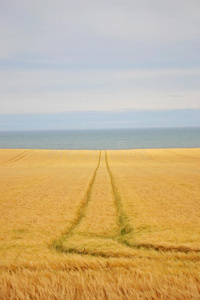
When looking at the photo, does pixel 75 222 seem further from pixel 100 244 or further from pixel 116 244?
pixel 116 244

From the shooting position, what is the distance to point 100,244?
7551 millimetres

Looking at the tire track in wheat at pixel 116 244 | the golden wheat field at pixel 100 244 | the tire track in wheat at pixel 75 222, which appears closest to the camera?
the golden wheat field at pixel 100 244

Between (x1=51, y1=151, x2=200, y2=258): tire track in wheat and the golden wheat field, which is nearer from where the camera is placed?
the golden wheat field

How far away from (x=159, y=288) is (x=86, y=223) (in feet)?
26.2

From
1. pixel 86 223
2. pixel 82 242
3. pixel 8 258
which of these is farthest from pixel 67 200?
pixel 8 258

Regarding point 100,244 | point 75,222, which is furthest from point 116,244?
point 75,222

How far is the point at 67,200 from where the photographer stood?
14414mm

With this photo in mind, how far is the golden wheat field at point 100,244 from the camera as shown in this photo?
2426mm

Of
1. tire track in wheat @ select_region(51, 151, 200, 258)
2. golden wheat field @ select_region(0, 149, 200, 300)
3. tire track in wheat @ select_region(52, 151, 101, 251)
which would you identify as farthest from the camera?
tire track in wheat @ select_region(52, 151, 101, 251)

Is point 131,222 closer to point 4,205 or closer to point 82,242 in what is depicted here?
point 82,242

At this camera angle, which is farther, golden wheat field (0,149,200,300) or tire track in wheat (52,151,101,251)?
tire track in wheat (52,151,101,251)

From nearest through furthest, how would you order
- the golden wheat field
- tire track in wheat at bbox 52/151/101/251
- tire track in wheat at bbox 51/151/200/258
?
the golden wheat field, tire track in wheat at bbox 51/151/200/258, tire track in wheat at bbox 52/151/101/251

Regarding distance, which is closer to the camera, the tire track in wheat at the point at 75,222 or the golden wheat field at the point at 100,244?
the golden wheat field at the point at 100,244

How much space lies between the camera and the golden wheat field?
7.96 ft
